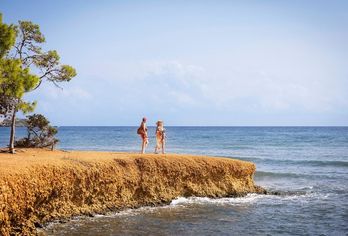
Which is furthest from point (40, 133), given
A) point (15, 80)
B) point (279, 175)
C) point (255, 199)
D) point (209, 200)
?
point (279, 175)

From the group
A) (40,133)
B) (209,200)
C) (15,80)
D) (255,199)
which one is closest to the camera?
(15,80)

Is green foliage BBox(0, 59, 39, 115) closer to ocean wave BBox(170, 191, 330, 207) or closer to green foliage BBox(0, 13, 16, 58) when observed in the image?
green foliage BBox(0, 13, 16, 58)

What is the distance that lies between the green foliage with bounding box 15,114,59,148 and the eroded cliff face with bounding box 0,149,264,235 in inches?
240

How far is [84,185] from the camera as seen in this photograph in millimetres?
17656

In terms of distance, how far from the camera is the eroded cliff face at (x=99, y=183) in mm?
14680

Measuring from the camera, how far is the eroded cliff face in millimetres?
14680

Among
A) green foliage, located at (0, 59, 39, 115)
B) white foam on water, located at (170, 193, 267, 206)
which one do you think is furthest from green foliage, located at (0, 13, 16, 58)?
white foam on water, located at (170, 193, 267, 206)

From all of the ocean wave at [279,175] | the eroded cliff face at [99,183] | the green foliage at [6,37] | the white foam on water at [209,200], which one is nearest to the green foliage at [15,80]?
the green foliage at [6,37]

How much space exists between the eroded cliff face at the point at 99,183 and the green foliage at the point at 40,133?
6095mm

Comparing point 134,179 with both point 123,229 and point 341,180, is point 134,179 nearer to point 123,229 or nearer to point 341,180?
point 123,229

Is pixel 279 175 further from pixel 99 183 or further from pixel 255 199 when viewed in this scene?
pixel 99 183

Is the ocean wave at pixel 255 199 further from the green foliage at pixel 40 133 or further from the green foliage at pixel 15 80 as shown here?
the green foliage at pixel 40 133

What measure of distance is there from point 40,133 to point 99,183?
10.1 meters

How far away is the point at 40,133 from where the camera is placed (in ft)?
86.8
